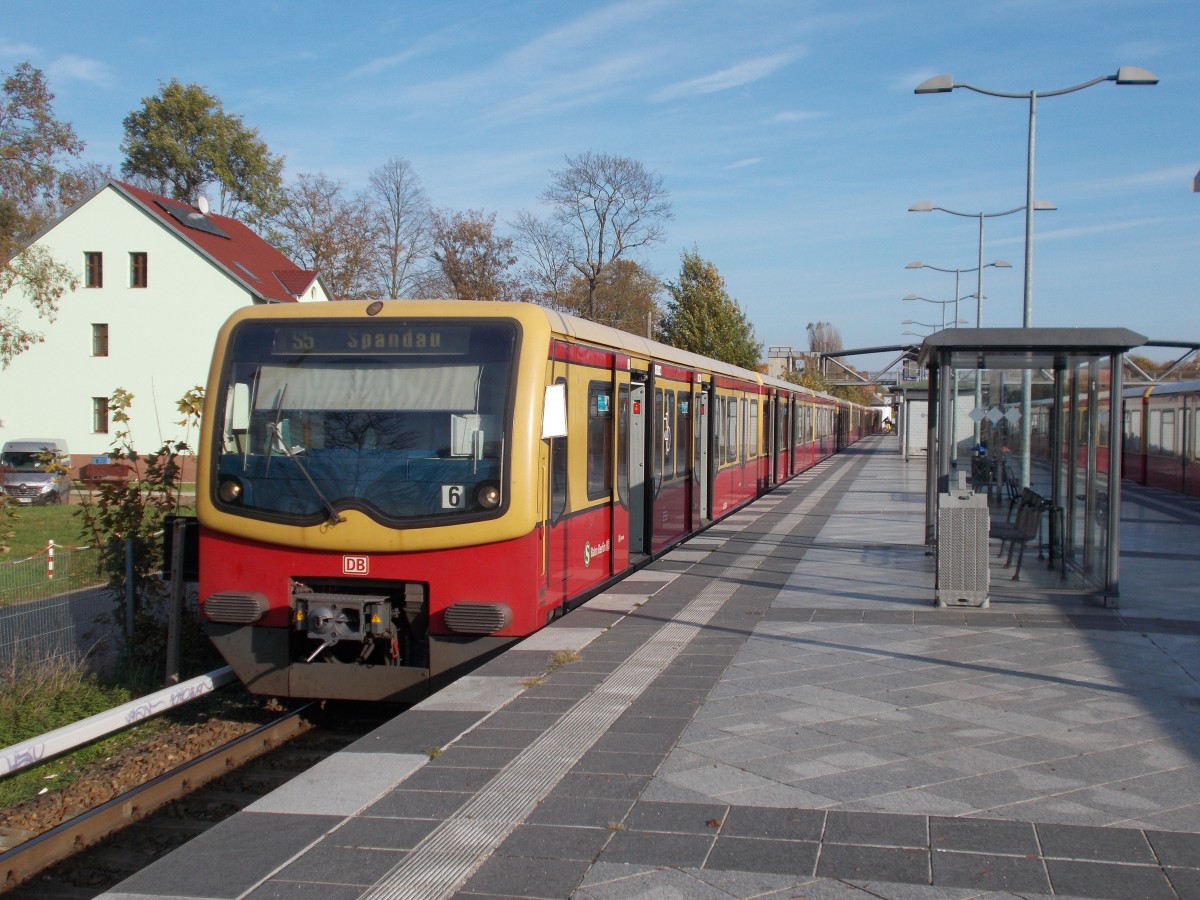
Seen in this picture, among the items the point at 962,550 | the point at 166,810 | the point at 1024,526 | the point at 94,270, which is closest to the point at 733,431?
the point at 1024,526

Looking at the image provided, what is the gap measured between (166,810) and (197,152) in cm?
5268

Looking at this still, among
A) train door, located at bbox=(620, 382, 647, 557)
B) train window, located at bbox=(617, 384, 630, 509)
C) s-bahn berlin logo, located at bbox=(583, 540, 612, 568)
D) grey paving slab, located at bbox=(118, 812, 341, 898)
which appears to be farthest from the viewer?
train door, located at bbox=(620, 382, 647, 557)

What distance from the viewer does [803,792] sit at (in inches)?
195

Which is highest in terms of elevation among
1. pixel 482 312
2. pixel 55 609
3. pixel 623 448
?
pixel 482 312

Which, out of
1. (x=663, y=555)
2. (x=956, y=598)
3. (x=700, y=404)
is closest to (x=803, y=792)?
(x=956, y=598)

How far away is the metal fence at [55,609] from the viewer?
30.4ft

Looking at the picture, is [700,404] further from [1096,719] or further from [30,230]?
[30,230]

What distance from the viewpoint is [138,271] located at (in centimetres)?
3941

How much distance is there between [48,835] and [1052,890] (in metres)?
4.76

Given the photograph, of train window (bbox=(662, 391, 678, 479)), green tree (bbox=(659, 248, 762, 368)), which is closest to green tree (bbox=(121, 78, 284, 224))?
green tree (bbox=(659, 248, 762, 368))

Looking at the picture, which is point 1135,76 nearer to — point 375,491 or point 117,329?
point 375,491

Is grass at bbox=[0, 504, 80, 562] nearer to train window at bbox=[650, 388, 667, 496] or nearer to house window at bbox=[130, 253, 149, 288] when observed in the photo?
train window at bbox=[650, 388, 667, 496]

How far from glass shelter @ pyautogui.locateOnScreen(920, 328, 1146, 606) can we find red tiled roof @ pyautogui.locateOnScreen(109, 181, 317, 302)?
2985 centimetres

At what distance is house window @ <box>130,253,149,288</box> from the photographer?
39.3m
